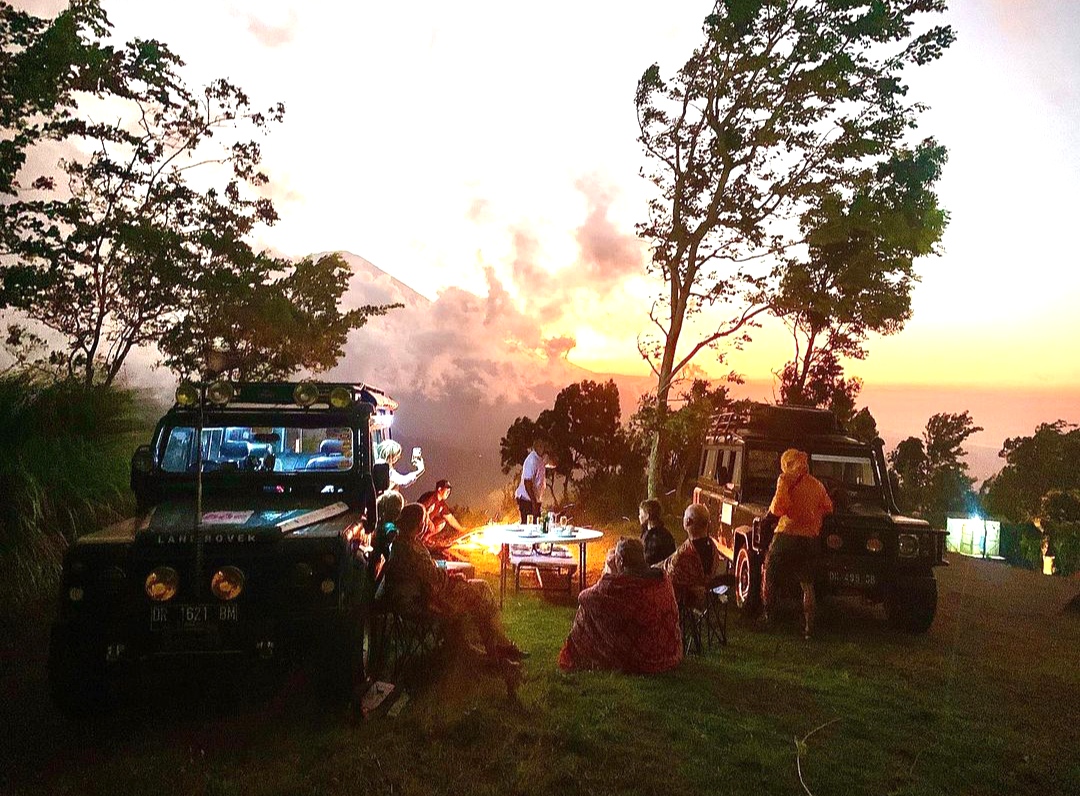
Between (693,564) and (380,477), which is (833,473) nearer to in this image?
(693,564)

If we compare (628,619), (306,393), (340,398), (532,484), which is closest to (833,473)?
(628,619)

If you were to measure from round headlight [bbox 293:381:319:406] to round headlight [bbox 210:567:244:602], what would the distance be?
1689 mm

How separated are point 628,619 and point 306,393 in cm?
292

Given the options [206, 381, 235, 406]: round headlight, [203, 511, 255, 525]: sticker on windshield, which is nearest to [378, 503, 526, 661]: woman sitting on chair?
[203, 511, 255, 525]: sticker on windshield

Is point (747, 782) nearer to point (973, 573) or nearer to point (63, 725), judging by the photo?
point (63, 725)

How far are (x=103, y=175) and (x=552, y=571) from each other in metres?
8.14

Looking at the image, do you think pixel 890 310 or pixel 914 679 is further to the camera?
pixel 890 310

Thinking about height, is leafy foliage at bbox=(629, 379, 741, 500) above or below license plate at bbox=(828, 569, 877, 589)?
above

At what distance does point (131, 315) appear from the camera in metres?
11.2

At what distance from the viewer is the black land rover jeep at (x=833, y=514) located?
7.56 m

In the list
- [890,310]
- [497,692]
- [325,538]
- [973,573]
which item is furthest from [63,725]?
[890,310]

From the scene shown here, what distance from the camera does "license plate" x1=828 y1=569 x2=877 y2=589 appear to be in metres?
7.49

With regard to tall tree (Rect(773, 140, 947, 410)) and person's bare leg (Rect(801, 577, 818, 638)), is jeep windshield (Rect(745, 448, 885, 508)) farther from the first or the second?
tall tree (Rect(773, 140, 947, 410))

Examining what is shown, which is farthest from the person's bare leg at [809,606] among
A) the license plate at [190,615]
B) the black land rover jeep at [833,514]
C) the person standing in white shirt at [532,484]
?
the person standing in white shirt at [532,484]
